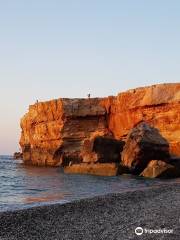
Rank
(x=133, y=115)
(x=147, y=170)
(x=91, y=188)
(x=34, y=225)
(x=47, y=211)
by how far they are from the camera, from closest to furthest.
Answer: (x=34, y=225) < (x=47, y=211) < (x=91, y=188) < (x=147, y=170) < (x=133, y=115)

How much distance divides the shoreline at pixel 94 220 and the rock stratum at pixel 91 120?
38.5m

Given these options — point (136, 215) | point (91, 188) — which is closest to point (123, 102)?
point (91, 188)

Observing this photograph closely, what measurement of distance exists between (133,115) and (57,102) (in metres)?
11.6

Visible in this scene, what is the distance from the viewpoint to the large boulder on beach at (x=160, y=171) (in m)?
32.9

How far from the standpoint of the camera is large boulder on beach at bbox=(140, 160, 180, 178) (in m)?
32.9

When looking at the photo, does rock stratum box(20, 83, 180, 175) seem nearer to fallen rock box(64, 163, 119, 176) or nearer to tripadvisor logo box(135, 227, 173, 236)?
fallen rock box(64, 163, 119, 176)

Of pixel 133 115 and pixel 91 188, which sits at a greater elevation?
pixel 133 115

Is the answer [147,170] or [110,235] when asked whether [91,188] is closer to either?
[147,170]

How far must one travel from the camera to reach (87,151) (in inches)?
1700

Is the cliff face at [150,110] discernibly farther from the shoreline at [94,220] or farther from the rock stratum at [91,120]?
the shoreline at [94,220]

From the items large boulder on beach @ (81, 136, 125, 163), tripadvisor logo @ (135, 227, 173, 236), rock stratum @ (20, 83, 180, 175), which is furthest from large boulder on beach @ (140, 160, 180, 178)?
tripadvisor logo @ (135, 227, 173, 236)

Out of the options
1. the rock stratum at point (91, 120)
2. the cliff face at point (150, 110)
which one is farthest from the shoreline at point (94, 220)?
the rock stratum at point (91, 120)

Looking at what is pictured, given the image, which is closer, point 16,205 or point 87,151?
point 16,205

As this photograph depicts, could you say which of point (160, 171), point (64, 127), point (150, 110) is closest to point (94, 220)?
point (160, 171)
